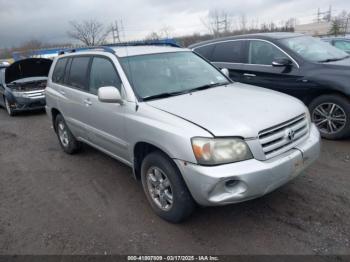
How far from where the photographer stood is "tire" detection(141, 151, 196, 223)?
2.88 m

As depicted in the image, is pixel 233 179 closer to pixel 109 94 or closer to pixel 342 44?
pixel 109 94

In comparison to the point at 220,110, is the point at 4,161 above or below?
below

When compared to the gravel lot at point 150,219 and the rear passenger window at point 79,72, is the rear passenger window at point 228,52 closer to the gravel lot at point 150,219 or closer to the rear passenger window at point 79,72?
the gravel lot at point 150,219

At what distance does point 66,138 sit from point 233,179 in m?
3.81

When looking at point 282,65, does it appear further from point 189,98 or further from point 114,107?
point 114,107

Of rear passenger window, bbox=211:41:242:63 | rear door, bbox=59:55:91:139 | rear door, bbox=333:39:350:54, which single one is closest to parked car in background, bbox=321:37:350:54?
rear door, bbox=333:39:350:54

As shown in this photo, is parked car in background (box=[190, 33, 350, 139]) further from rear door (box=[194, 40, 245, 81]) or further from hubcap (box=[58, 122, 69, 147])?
hubcap (box=[58, 122, 69, 147])

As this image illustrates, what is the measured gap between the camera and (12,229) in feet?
11.1

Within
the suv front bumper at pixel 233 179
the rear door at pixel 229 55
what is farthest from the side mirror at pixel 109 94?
the rear door at pixel 229 55

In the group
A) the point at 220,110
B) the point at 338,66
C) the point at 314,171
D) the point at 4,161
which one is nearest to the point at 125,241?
the point at 220,110

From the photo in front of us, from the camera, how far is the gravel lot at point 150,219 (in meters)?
2.85

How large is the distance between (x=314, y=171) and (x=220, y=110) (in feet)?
6.48

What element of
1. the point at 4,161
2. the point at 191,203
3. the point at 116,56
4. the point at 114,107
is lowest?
the point at 4,161

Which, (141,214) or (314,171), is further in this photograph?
(314,171)
